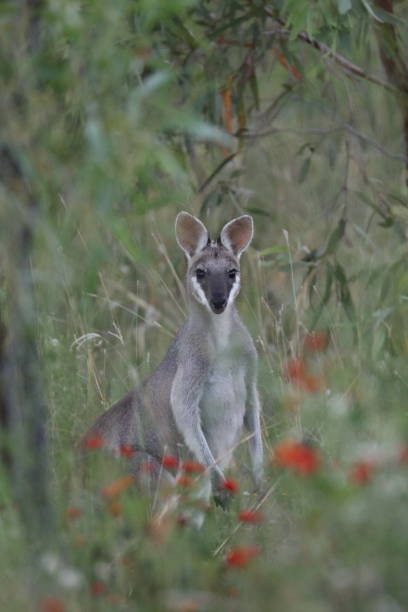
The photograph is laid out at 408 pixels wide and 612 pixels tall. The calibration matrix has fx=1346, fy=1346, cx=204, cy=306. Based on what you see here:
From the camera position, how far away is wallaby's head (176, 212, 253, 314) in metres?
6.07

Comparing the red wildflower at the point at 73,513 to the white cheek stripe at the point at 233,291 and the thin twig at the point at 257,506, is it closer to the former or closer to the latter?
the thin twig at the point at 257,506

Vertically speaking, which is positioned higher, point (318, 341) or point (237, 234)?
point (237, 234)

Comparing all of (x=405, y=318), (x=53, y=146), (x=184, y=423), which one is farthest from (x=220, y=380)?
(x=53, y=146)

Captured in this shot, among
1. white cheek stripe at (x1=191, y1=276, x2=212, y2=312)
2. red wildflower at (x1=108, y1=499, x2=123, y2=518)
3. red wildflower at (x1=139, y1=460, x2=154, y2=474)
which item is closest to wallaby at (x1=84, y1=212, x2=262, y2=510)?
white cheek stripe at (x1=191, y1=276, x2=212, y2=312)

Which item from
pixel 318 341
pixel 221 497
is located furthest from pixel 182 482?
pixel 318 341

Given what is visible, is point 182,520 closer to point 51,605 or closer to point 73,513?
point 73,513

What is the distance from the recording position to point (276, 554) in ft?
13.9

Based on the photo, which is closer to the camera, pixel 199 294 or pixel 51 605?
pixel 51 605

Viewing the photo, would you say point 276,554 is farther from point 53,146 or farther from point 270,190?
point 270,190

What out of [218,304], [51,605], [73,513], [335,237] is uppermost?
[51,605]

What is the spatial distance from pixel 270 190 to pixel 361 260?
1.86 meters

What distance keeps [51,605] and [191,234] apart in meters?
3.50

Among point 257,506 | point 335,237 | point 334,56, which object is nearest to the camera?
point 257,506

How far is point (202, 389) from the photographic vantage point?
6.06 m
